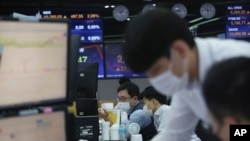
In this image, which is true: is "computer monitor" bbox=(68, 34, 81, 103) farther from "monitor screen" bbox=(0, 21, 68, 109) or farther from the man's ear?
the man's ear

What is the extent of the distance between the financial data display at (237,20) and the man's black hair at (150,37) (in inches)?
213

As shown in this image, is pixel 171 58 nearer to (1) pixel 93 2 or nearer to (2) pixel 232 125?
(2) pixel 232 125

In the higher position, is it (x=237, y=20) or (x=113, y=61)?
(x=237, y=20)

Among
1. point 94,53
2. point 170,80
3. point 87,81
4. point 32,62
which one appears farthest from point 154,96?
point 170,80

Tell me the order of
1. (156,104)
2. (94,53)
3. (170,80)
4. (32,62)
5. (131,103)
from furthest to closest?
(94,53) → (131,103) → (156,104) → (32,62) → (170,80)

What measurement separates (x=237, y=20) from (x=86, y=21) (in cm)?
230

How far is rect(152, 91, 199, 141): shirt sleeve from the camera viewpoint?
1.77m

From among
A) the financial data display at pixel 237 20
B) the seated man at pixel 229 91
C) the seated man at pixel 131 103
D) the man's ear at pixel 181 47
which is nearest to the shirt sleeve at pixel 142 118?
the seated man at pixel 131 103

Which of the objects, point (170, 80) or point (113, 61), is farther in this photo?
point (113, 61)

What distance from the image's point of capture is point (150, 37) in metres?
1.35

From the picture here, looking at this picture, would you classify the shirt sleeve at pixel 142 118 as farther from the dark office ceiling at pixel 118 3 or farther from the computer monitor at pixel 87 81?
the dark office ceiling at pixel 118 3

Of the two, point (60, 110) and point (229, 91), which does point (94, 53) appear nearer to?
point (60, 110)

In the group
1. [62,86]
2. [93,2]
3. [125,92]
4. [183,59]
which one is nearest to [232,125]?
[183,59]

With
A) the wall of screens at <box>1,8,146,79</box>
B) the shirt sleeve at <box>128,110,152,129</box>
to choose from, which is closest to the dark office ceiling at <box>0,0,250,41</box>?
the wall of screens at <box>1,8,146,79</box>
